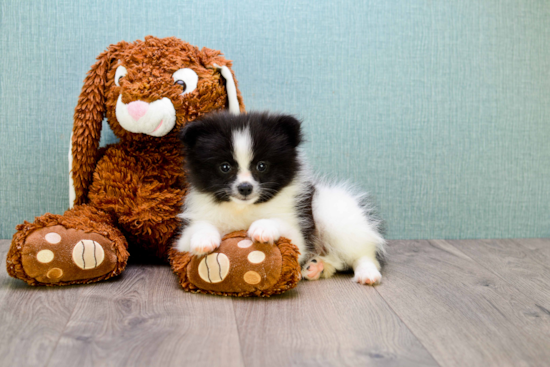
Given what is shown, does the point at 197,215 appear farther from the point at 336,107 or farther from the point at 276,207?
the point at 336,107

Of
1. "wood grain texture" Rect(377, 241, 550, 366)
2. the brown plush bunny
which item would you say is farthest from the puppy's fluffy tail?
the brown plush bunny

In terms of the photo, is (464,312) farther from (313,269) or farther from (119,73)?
(119,73)

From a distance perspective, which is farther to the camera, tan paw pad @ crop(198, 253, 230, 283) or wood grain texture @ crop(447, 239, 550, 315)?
wood grain texture @ crop(447, 239, 550, 315)

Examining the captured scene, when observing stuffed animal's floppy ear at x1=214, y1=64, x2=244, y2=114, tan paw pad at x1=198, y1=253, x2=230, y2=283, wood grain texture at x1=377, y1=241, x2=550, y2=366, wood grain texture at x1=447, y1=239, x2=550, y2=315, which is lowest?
wood grain texture at x1=447, y1=239, x2=550, y2=315

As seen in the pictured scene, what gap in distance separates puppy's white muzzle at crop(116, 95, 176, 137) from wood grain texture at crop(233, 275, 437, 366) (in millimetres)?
638

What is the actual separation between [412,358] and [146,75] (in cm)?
122

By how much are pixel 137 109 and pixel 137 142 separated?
194 mm

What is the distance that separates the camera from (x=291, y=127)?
170cm

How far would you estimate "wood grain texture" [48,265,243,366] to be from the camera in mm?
1168

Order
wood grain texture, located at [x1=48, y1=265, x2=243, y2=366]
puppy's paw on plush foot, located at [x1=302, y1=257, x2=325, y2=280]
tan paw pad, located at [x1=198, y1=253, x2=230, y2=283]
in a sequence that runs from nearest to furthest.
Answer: wood grain texture, located at [x1=48, y1=265, x2=243, y2=366] < tan paw pad, located at [x1=198, y1=253, x2=230, y2=283] < puppy's paw on plush foot, located at [x1=302, y1=257, x2=325, y2=280]

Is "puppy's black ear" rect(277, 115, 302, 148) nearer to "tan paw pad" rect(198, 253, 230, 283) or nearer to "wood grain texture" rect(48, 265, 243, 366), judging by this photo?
"tan paw pad" rect(198, 253, 230, 283)

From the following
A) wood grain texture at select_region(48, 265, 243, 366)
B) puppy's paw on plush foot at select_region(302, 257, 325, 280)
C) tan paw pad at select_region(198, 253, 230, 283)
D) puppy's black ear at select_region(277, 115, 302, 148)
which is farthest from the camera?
puppy's paw on plush foot at select_region(302, 257, 325, 280)

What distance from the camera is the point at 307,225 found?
5.85ft

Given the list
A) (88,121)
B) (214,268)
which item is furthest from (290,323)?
(88,121)
